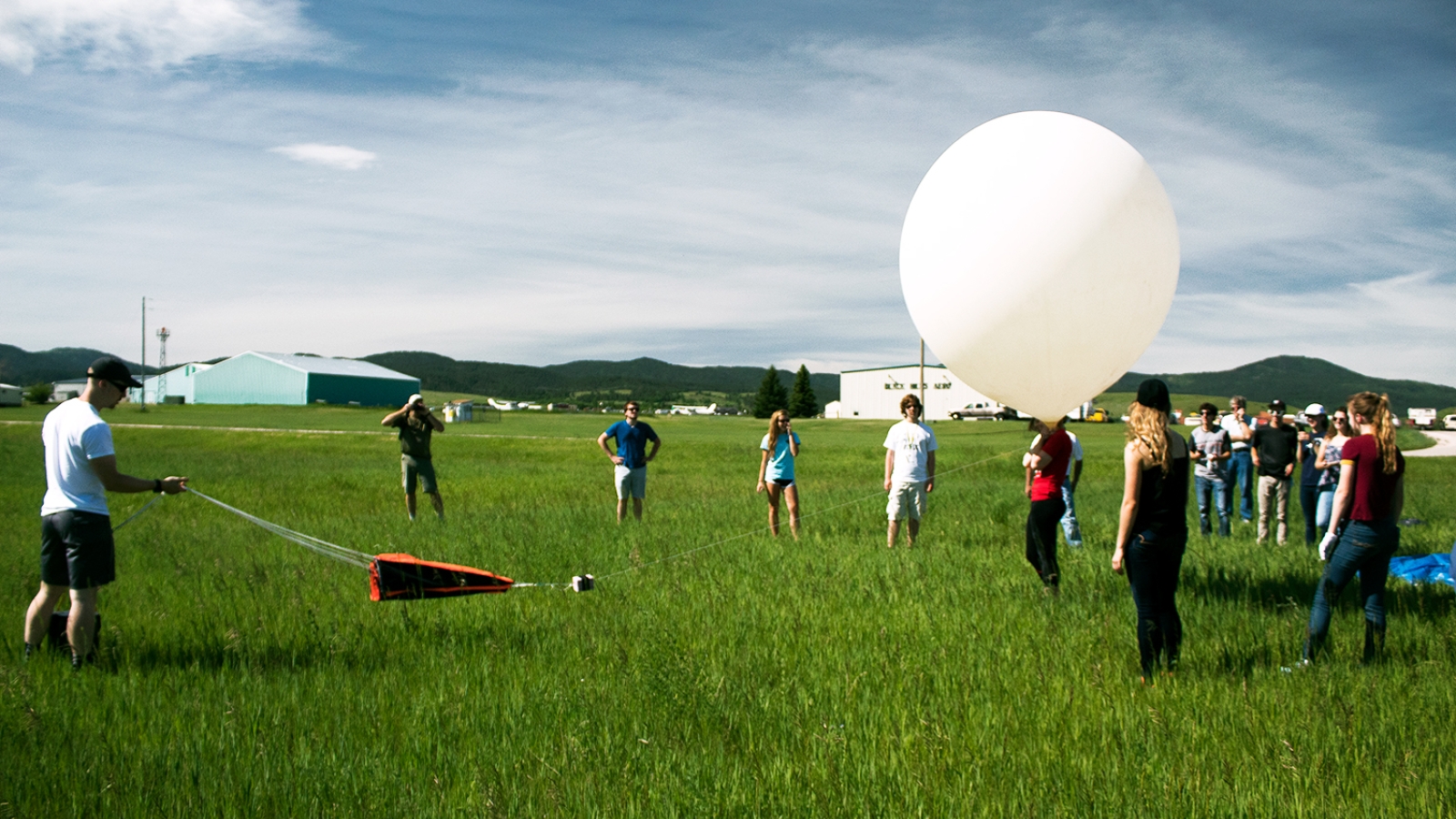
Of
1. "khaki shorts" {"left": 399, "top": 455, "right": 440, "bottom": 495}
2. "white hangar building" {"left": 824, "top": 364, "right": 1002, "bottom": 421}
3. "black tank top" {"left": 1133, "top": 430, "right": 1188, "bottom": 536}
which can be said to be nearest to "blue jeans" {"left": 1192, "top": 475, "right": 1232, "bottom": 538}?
"black tank top" {"left": 1133, "top": 430, "right": 1188, "bottom": 536}

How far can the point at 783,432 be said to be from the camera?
11.2m

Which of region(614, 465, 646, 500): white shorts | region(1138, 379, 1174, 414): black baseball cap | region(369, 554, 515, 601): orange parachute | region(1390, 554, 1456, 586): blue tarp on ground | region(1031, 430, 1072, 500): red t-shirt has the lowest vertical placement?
region(1390, 554, 1456, 586): blue tarp on ground

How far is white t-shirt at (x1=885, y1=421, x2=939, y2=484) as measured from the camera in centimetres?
1013

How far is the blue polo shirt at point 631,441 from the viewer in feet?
40.2

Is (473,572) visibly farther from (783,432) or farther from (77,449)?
(783,432)

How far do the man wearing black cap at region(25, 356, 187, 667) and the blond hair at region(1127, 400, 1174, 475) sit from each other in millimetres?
5776

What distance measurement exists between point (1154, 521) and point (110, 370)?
625 centimetres

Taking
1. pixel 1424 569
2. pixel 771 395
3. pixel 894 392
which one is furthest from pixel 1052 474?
pixel 771 395

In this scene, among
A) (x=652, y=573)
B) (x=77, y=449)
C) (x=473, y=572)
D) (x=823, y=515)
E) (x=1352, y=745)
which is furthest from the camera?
(x=823, y=515)

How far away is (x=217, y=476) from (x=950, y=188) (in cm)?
2079

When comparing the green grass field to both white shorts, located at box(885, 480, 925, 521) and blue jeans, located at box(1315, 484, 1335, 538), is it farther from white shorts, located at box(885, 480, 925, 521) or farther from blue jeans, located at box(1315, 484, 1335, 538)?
blue jeans, located at box(1315, 484, 1335, 538)

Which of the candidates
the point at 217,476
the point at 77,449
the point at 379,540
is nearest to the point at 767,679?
the point at 77,449

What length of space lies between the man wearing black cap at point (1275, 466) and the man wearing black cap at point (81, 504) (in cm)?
1202

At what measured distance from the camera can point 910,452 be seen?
10156 mm
